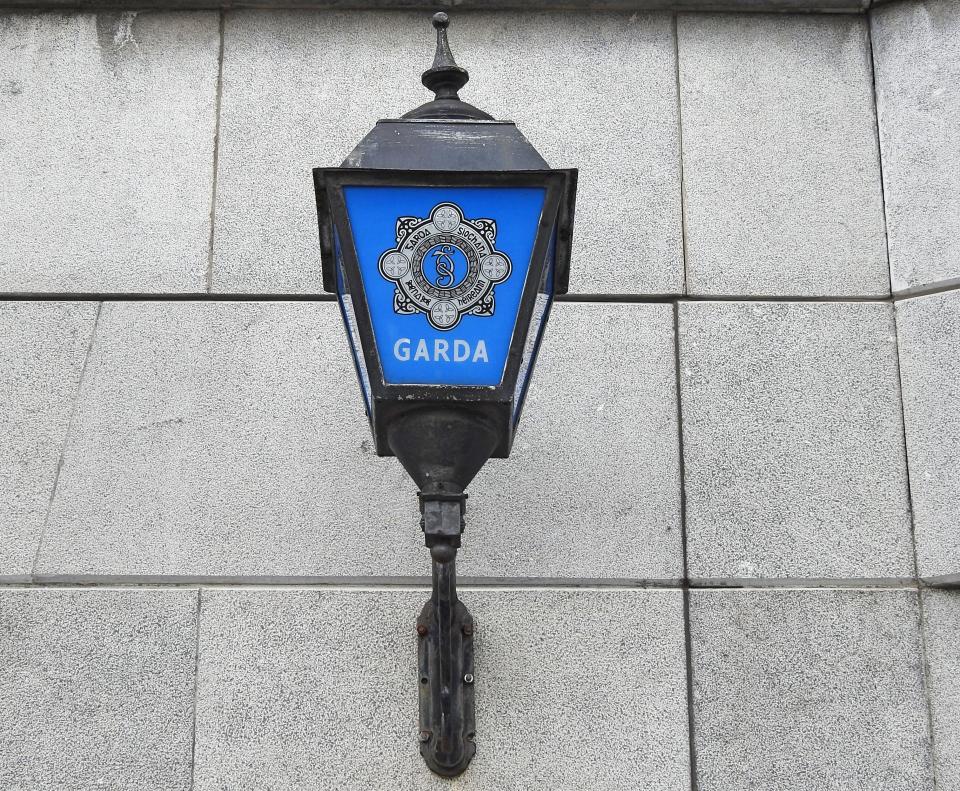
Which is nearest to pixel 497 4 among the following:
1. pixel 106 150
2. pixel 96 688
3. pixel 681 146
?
pixel 681 146

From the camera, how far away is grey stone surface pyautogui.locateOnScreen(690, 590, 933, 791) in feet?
9.77

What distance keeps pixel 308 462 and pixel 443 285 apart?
1.01 meters

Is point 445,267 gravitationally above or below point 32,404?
above

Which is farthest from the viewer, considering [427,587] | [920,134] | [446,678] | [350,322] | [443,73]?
[920,134]

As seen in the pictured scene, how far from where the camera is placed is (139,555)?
3.17 m

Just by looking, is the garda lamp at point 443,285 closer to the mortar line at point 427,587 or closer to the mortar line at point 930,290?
the mortar line at point 427,587

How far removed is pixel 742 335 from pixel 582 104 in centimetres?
86

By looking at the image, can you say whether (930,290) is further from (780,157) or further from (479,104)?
(479,104)

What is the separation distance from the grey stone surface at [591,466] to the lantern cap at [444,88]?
87 cm

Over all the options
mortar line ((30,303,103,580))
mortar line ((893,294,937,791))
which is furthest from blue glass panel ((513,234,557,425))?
mortar line ((30,303,103,580))

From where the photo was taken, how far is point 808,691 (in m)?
3.04

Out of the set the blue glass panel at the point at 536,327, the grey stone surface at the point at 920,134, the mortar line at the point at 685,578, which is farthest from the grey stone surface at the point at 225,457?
Answer: the grey stone surface at the point at 920,134

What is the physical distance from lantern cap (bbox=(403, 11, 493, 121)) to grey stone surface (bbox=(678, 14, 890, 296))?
103 centimetres

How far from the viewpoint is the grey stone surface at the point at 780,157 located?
346cm
